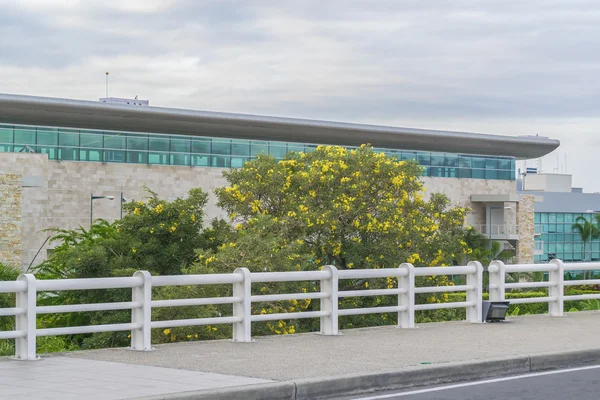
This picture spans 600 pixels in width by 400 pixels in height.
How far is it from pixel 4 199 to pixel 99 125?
2456 cm

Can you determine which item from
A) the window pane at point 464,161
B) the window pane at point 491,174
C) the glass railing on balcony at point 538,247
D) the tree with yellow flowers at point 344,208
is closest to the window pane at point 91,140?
the window pane at point 464,161

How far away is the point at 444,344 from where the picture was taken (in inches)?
601

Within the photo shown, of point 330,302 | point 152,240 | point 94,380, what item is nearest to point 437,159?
point 152,240

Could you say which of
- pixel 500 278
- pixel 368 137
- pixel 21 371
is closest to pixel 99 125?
pixel 368 137

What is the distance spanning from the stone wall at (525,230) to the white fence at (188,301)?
80508mm

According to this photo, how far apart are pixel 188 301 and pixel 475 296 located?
653 centimetres

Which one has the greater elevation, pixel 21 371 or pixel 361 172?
pixel 361 172

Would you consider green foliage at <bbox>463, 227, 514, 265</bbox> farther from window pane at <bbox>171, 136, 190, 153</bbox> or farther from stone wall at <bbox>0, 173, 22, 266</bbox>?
stone wall at <bbox>0, 173, 22, 266</bbox>

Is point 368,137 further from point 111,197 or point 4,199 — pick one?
point 4,199

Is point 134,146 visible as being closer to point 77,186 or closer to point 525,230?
point 77,186

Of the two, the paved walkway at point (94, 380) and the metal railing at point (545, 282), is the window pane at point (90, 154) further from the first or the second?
the paved walkway at point (94, 380)

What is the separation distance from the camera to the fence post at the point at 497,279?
63.5ft

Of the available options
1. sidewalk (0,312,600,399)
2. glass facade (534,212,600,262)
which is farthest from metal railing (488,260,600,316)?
glass facade (534,212,600,262)

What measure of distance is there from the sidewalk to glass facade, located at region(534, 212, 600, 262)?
104539 millimetres
